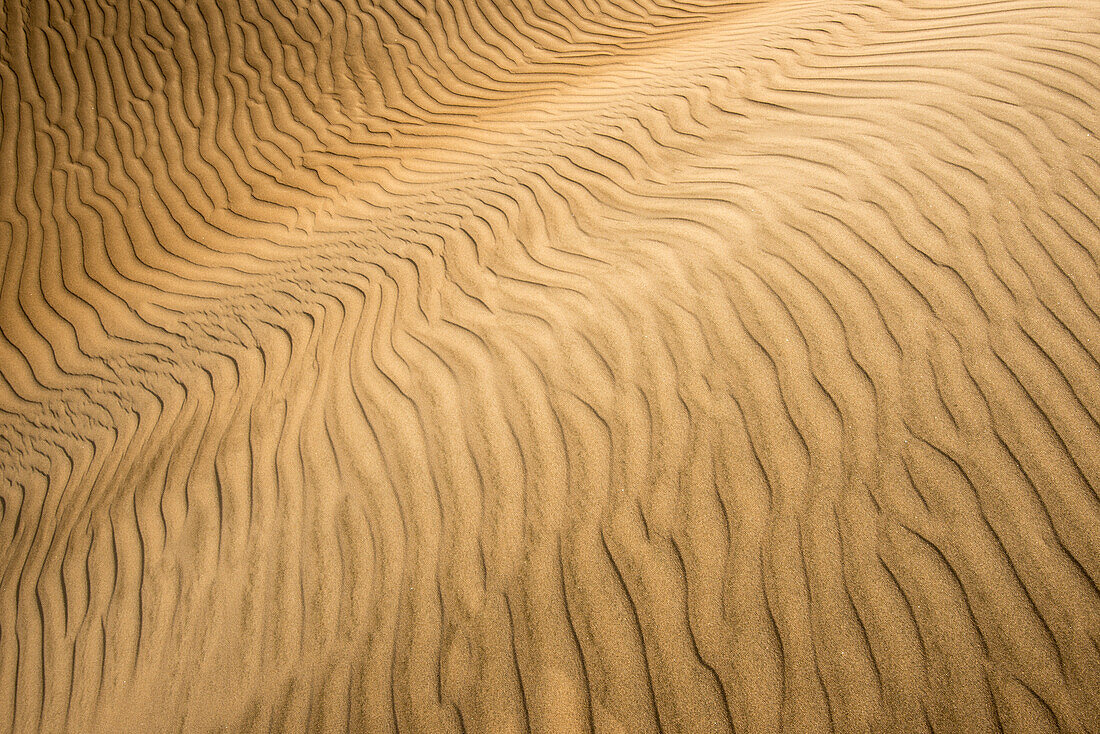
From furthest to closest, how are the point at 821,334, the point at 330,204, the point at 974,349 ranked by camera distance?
the point at 330,204, the point at 821,334, the point at 974,349

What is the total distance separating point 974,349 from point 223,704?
3.26 m

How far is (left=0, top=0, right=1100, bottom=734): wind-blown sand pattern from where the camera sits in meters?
2.14

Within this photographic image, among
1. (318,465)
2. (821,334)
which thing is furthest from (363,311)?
(821,334)

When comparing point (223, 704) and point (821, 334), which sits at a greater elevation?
point (821, 334)

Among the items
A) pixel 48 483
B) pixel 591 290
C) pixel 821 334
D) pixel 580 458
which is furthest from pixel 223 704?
pixel 821 334

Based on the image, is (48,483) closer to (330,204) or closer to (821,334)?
(330,204)

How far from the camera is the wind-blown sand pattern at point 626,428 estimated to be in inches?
84.4

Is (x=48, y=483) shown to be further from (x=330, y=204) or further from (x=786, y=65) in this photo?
(x=786, y=65)

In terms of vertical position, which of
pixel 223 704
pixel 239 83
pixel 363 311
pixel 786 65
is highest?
pixel 239 83

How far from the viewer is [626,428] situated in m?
2.76

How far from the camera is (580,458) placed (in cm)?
273

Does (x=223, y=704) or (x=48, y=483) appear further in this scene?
(x=48, y=483)

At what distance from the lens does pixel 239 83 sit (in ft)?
23.1

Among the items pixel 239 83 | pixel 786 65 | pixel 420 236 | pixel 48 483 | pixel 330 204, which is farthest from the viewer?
pixel 239 83
